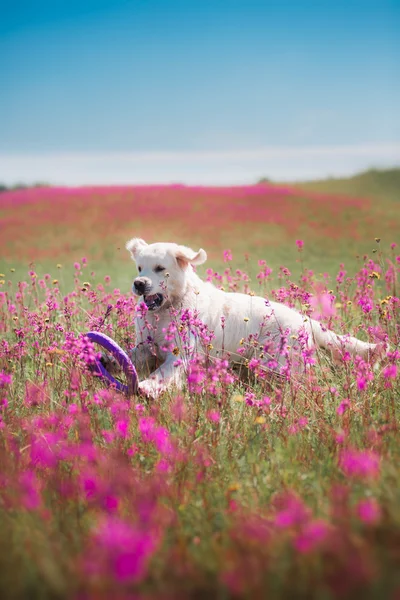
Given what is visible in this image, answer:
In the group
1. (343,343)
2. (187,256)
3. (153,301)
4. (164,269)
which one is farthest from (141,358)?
(343,343)

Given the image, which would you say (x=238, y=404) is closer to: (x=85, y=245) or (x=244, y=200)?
(x=85, y=245)

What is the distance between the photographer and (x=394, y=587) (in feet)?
5.25

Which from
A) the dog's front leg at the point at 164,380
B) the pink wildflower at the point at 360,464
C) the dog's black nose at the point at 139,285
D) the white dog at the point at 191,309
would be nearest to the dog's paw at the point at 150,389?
the dog's front leg at the point at 164,380

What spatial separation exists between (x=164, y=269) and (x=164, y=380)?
46.0 inches

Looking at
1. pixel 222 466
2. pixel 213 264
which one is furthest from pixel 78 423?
pixel 213 264

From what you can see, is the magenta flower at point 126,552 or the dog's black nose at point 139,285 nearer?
the magenta flower at point 126,552

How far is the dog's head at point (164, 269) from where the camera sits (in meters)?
5.58

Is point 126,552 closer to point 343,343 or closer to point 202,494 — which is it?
point 202,494

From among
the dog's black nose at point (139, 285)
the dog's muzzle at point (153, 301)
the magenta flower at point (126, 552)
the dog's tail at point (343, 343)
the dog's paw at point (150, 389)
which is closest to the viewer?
the magenta flower at point (126, 552)

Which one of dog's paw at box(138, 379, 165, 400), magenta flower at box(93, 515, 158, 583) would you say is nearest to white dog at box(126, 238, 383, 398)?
dog's paw at box(138, 379, 165, 400)

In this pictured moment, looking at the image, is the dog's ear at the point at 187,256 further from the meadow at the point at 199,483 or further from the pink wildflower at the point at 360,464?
the pink wildflower at the point at 360,464

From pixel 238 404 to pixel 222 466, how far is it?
1.39 meters

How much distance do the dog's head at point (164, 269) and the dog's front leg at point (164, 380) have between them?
61 cm

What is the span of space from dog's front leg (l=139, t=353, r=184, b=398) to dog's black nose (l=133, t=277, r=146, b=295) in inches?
26.7
